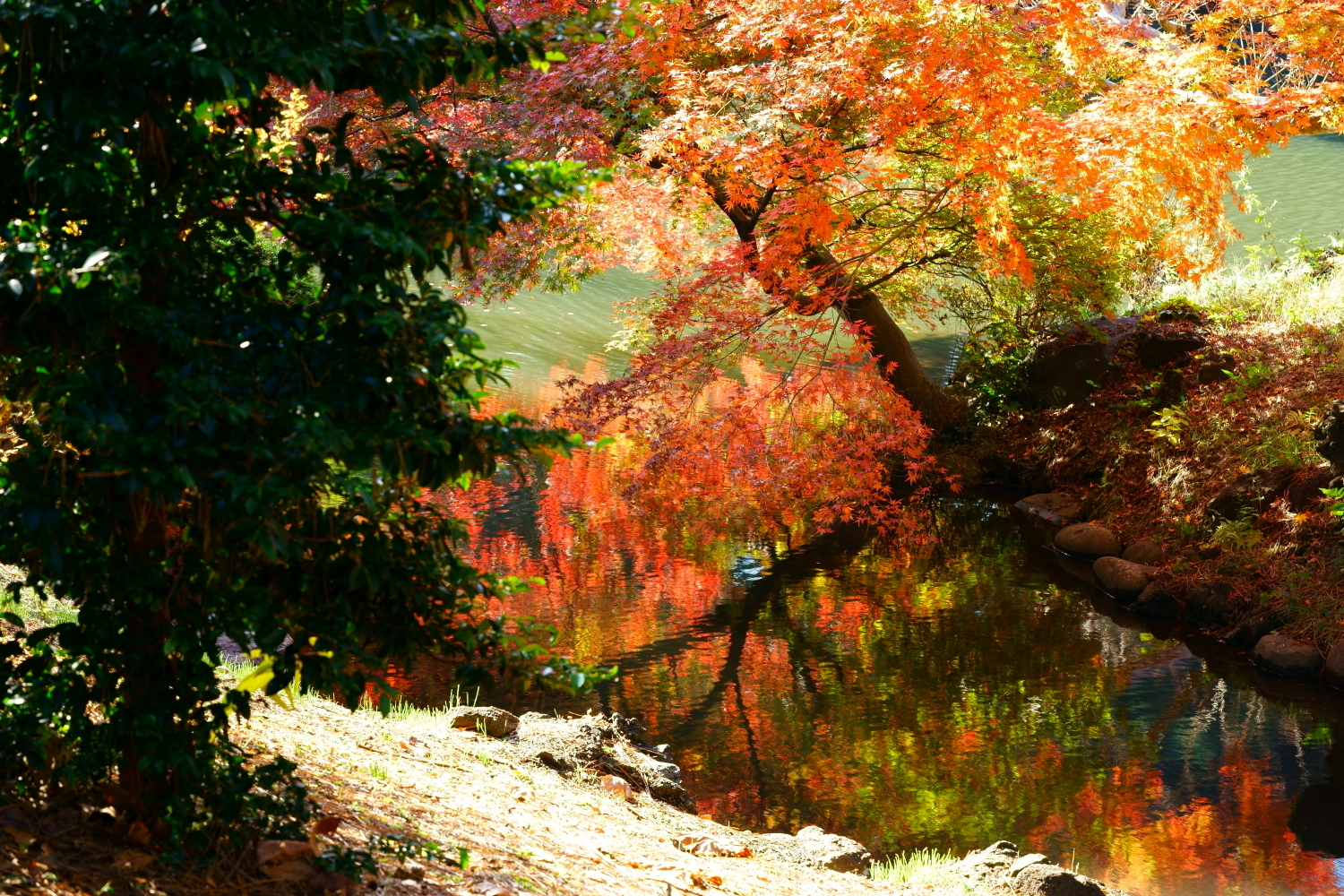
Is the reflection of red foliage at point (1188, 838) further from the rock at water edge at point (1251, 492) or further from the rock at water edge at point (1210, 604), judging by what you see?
the rock at water edge at point (1251, 492)

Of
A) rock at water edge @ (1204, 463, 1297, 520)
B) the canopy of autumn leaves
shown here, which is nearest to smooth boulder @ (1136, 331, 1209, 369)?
the canopy of autumn leaves

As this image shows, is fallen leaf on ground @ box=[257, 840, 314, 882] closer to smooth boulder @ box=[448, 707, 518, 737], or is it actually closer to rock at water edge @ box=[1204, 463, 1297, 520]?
smooth boulder @ box=[448, 707, 518, 737]

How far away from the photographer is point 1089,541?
40.0ft

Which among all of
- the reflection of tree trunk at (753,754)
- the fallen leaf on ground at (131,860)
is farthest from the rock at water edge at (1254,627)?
the fallen leaf on ground at (131,860)

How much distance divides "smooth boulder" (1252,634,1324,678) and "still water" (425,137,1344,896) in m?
0.18

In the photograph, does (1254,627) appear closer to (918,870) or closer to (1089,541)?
(1089,541)

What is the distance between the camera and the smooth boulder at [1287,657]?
881cm

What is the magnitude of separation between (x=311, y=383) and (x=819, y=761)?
562 cm

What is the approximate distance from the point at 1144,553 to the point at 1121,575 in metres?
0.68

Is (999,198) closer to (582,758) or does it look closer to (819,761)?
(819,761)

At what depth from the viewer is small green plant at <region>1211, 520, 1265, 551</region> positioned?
1029cm

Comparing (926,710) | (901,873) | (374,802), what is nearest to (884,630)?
(926,710)

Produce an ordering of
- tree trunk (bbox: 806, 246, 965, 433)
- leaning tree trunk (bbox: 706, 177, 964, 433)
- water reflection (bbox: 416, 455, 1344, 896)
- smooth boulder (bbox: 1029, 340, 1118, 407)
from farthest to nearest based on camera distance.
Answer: smooth boulder (bbox: 1029, 340, 1118, 407), tree trunk (bbox: 806, 246, 965, 433), leaning tree trunk (bbox: 706, 177, 964, 433), water reflection (bbox: 416, 455, 1344, 896)

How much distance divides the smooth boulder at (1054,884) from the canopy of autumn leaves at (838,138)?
576 centimetres
